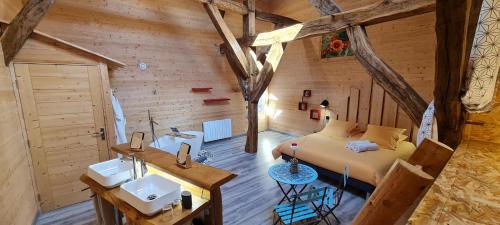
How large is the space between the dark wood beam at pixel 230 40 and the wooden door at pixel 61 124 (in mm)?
2109

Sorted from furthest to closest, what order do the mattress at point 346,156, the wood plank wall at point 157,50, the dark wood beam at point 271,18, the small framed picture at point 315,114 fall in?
the small framed picture at point 315,114
the dark wood beam at point 271,18
the wood plank wall at point 157,50
the mattress at point 346,156

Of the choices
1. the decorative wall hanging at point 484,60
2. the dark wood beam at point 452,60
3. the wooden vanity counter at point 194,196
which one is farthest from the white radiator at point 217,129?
the decorative wall hanging at point 484,60

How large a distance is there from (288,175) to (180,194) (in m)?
1.55

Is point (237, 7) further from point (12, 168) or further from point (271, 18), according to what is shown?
point (12, 168)

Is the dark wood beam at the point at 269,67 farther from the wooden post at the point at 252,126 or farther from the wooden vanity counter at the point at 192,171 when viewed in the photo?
the wooden vanity counter at the point at 192,171

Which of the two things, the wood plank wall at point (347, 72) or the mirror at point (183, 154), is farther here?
the wood plank wall at point (347, 72)

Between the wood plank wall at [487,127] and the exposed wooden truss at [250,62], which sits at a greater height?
the exposed wooden truss at [250,62]

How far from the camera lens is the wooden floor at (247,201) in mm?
2564

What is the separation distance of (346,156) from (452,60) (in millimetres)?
2340

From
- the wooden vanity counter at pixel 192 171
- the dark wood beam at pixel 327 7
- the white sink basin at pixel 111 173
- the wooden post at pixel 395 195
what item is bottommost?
the white sink basin at pixel 111 173

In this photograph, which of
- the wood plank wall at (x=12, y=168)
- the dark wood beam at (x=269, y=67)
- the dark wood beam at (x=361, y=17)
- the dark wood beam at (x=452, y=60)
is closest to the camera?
the dark wood beam at (x=452, y=60)

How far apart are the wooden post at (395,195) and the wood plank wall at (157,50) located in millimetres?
4563

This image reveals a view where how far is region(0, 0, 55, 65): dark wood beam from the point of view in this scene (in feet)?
7.12

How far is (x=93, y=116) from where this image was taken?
2.94 m
